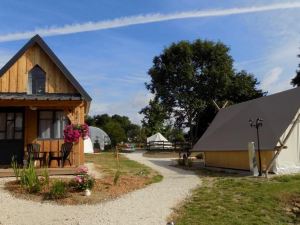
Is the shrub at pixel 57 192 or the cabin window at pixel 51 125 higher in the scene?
the cabin window at pixel 51 125

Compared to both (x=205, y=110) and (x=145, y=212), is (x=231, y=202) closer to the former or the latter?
(x=145, y=212)

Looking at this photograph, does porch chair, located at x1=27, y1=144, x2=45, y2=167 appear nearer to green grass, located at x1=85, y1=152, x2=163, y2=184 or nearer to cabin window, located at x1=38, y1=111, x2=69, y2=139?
cabin window, located at x1=38, y1=111, x2=69, y2=139

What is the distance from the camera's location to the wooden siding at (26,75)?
62.5 ft

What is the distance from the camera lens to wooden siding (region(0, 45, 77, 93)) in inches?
750

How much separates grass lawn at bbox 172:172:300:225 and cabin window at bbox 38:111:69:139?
7.21 meters

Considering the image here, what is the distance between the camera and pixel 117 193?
13609 mm

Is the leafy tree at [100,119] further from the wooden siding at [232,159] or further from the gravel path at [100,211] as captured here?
the gravel path at [100,211]

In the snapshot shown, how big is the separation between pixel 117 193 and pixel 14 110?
7.99 metres

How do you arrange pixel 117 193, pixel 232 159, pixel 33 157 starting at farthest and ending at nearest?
pixel 232 159, pixel 33 157, pixel 117 193

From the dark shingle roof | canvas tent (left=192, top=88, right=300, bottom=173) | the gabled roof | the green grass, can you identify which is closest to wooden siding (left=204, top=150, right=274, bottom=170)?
canvas tent (left=192, top=88, right=300, bottom=173)

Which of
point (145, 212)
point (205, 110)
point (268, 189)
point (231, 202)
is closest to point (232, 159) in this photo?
point (268, 189)

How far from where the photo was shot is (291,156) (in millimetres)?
20125

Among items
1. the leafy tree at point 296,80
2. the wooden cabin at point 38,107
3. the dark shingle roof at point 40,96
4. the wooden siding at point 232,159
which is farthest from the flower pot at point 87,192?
the leafy tree at point 296,80

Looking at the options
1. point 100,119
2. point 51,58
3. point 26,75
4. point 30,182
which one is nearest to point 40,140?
point 26,75
